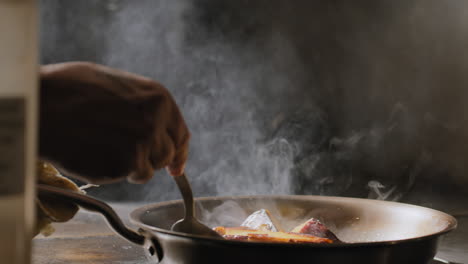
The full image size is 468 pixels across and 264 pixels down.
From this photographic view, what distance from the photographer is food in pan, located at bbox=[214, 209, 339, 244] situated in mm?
1073

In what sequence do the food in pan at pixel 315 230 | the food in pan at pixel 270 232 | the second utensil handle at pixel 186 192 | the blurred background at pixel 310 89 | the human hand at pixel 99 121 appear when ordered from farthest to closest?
the blurred background at pixel 310 89, the food in pan at pixel 315 230, the food in pan at pixel 270 232, the second utensil handle at pixel 186 192, the human hand at pixel 99 121

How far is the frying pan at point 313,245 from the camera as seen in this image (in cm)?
79

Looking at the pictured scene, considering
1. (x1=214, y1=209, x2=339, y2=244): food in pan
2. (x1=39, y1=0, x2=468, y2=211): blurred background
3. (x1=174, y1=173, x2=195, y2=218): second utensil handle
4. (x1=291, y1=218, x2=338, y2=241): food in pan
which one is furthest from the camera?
(x1=39, y1=0, x2=468, y2=211): blurred background

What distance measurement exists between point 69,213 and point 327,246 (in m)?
→ 0.43

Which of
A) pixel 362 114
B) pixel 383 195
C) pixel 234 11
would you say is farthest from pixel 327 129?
pixel 234 11

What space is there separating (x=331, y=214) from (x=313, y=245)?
600mm

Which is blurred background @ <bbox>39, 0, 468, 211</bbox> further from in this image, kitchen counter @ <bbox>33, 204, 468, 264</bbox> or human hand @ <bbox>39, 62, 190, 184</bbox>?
human hand @ <bbox>39, 62, 190, 184</bbox>

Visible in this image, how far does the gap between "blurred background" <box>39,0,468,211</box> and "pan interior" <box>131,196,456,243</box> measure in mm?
1734

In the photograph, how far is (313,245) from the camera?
2.58ft

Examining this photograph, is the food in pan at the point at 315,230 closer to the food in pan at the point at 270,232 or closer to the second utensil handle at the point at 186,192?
the food in pan at the point at 270,232

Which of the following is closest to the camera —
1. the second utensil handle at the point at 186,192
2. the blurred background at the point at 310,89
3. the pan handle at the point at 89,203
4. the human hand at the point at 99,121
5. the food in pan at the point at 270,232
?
the human hand at the point at 99,121

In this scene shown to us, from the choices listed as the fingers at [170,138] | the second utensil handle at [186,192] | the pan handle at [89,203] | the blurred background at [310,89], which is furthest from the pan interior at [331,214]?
the blurred background at [310,89]

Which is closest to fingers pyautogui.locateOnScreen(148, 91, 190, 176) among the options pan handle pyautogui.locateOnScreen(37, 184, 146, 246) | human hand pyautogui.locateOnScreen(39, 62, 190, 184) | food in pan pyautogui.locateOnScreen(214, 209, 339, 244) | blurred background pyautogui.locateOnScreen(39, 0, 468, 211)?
human hand pyautogui.locateOnScreen(39, 62, 190, 184)

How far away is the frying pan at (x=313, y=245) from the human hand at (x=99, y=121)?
0.17 meters
